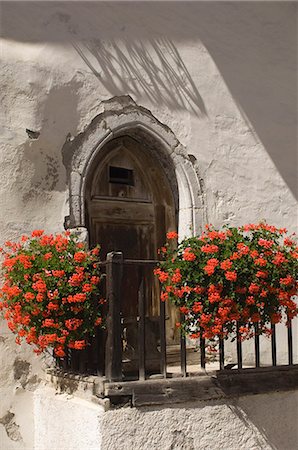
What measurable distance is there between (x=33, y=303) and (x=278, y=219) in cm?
310

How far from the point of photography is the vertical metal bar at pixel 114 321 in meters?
4.56

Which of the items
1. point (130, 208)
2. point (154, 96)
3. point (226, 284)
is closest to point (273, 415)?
point (226, 284)

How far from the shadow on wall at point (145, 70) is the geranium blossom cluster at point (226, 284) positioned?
1.93m

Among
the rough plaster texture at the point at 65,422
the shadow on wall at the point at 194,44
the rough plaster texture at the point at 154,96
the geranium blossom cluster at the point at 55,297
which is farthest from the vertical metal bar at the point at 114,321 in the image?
the shadow on wall at the point at 194,44

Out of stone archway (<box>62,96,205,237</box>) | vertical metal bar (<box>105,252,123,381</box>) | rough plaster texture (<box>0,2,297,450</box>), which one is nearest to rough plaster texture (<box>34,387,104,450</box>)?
rough plaster texture (<box>0,2,297,450</box>)

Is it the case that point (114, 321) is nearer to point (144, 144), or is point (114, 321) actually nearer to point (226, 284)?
point (226, 284)

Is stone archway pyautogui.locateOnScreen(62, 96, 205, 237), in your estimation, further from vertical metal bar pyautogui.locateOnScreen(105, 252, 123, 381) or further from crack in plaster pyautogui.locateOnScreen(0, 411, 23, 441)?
crack in plaster pyautogui.locateOnScreen(0, 411, 23, 441)

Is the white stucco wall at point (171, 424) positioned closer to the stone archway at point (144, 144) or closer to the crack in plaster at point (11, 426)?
the crack in plaster at point (11, 426)

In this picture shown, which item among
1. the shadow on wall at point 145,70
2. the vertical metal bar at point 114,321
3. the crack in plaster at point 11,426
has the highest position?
the shadow on wall at point 145,70

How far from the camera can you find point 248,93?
271 inches

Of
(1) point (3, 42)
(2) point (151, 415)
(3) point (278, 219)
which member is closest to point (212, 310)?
(2) point (151, 415)

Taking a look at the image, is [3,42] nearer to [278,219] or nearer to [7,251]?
[7,251]

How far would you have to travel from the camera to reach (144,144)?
20.9 feet

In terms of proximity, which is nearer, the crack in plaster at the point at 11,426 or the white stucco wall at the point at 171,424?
the white stucco wall at the point at 171,424
